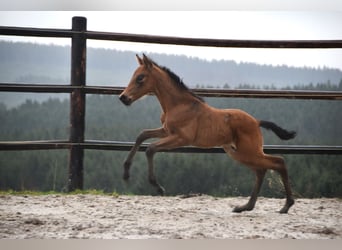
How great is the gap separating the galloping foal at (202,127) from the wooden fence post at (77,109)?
0.28 m

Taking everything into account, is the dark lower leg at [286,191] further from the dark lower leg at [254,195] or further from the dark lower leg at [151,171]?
the dark lower leg at [151,171]

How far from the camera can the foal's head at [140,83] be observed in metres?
2.86

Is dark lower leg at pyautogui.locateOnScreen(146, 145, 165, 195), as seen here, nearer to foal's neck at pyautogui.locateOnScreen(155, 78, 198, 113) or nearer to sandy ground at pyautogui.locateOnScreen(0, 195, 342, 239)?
sandy ground at pyautogui.locateOnScreen(0, 195, 342, 239)

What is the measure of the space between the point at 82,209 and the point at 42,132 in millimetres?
484

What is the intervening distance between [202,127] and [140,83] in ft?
1.36

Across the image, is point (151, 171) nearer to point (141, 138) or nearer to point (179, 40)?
point (141, 138)

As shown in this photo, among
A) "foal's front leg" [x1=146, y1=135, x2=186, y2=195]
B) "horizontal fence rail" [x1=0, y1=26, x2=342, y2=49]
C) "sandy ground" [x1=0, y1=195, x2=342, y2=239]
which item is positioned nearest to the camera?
"sandy ground" [x1=0, y1=195, x2=342, y2=239]

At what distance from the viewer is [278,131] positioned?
292 cm

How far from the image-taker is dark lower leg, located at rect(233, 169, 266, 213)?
9.48 feet

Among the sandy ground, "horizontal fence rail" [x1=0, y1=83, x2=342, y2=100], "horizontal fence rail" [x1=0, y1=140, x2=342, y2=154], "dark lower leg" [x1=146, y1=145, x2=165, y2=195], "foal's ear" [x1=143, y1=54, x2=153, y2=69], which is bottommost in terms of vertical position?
the sandy ground

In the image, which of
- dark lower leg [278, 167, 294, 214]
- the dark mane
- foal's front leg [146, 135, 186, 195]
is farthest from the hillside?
dark lower leg [278, 167, 294, 214]

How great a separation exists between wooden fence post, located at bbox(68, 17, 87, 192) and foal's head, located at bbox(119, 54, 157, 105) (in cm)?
28

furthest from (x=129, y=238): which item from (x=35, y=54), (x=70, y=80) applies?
(x=35, y=54)

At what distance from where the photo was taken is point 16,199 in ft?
9.56
